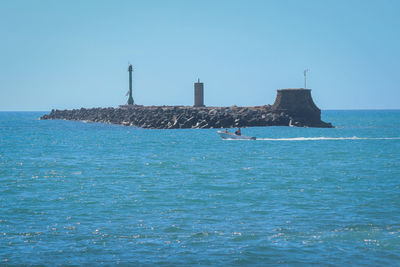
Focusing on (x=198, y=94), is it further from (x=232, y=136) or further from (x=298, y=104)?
(x=232, y=136)

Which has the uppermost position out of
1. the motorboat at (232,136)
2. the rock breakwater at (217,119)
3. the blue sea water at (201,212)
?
the rock breakwater at (217,119)

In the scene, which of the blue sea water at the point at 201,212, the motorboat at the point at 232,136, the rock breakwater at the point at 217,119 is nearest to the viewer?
the blue sea water at the point at 201,212

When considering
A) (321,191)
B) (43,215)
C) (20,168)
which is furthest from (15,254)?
(20,168)

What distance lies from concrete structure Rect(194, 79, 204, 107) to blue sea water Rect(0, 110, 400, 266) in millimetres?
62913

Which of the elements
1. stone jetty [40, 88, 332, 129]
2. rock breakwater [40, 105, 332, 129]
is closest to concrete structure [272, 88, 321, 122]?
stone jetty [40, 88, 332, 129]

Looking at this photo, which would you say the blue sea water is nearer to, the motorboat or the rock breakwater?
the motorboat

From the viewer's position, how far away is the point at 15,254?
13.2 metres

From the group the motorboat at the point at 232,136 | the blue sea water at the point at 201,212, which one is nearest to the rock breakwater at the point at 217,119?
the motorboat at the point at 232,136

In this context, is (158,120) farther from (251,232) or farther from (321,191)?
(251,232)

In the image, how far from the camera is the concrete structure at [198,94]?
9812cm

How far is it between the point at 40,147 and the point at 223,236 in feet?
124

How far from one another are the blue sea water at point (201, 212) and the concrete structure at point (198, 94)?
62.9 meters

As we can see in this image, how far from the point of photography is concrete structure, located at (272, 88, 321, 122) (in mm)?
80125

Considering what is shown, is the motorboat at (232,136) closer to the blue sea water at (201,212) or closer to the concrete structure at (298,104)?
the blue sea water at (201,212)
